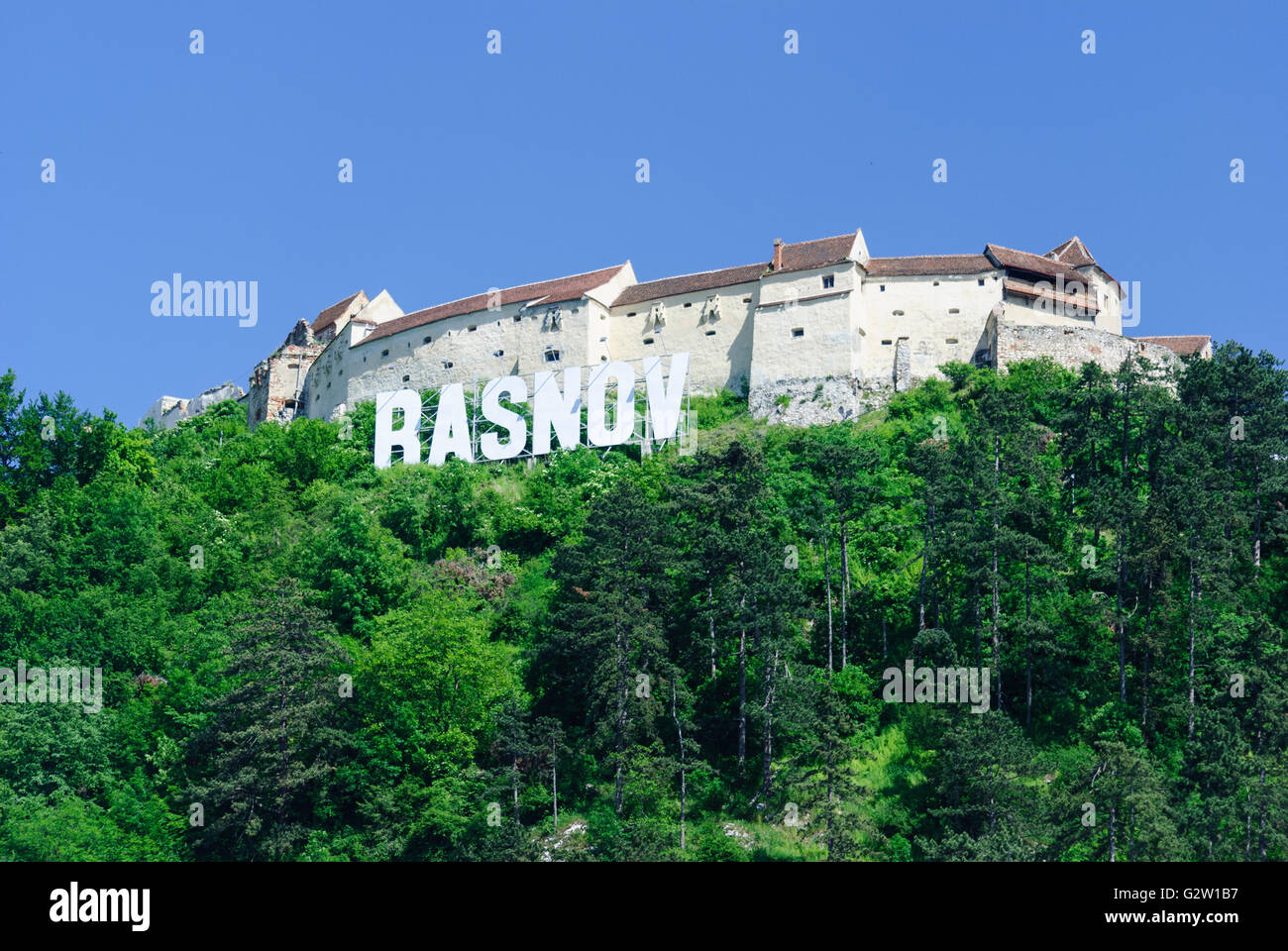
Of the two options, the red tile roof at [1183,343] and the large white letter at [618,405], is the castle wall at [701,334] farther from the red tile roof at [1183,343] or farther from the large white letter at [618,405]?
the red tile roof at [1183,343]

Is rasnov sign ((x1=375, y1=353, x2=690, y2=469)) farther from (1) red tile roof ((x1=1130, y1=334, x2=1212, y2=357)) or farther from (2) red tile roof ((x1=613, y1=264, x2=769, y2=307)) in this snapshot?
(1) red tile roof ((x1=1130, y1=334, x2=1212, y2=357))

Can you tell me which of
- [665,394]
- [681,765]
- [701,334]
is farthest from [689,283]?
[681,765]

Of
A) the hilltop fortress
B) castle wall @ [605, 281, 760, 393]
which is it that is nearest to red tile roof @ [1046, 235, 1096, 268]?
the hilltop fortress

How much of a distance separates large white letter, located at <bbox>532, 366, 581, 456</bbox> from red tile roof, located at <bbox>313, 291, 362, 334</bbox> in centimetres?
3011

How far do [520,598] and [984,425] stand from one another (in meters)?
19.1

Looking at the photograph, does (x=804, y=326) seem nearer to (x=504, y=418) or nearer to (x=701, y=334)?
(x=701, y=334)

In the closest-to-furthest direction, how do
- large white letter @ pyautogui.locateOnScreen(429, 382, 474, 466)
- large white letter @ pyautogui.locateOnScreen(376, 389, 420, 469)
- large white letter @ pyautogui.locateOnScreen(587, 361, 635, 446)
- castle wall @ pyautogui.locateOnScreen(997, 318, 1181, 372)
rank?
large white letter @ pyautogui.locateOnScreen(587, 361, 635, 446), castle wall @ pyautogui.locateOnScreen(997, 318, 1181, 372), large white letter @ pyautogui.locateOnScreen(429, 382, 474, 466), large white letter @ pyautogui.locateOnScreen(376, 389, 420, 469)

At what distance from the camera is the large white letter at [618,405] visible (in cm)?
7081

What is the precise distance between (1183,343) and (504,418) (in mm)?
38416

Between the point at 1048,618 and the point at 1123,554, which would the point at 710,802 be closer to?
the point at 1048,618

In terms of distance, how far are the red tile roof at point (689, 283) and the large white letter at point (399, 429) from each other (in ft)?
43.2

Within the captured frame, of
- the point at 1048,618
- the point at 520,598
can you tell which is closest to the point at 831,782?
the point at 1048,618

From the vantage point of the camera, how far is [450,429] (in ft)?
245

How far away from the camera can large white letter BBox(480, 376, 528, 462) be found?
7269 cm
